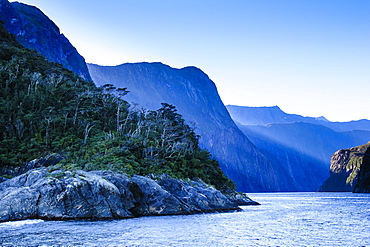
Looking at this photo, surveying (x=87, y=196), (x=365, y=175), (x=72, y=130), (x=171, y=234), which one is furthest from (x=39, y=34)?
(x=365, y=175)

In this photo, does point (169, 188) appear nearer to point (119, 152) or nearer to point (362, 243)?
point (119, 152)

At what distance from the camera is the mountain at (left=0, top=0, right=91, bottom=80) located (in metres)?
152

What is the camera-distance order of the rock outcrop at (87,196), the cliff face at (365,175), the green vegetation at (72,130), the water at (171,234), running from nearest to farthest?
the water at (171,234), the rock outcrop at (87,196), the green vegetation at (72,130), the cliff face at (365,175)

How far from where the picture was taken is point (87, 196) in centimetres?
4075

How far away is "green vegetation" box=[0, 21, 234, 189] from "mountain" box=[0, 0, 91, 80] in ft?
241

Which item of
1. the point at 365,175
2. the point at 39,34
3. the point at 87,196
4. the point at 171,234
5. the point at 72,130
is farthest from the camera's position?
the point at 365,175

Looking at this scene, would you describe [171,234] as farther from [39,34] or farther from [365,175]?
[365,175]

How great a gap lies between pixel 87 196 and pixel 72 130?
26050 millimetres

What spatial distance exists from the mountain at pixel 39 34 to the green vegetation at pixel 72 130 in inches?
2893

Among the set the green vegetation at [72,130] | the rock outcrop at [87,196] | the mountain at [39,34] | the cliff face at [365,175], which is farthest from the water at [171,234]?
the cliff face at [365,175]

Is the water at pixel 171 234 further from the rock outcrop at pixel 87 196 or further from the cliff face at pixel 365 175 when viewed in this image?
the cliff face at pixel 365 175

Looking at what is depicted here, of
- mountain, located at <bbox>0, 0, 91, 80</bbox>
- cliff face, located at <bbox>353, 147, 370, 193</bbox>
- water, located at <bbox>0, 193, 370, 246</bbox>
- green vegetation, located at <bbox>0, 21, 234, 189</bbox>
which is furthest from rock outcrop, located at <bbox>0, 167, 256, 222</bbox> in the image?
cliff face, located at <bbox>353, 147, 370, 193</bbox>

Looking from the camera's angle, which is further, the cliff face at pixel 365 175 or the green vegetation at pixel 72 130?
the cliff face at pixel 365 175

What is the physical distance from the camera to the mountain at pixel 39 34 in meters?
152
